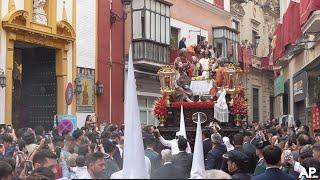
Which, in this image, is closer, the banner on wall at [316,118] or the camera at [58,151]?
the camera at [58,151]

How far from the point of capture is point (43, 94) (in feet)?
65.0

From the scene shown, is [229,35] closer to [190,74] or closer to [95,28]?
[95,28]

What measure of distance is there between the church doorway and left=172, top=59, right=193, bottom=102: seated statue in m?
5.35

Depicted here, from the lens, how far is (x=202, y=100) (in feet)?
52.9

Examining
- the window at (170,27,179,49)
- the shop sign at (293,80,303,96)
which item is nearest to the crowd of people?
the shop sign at (293,80,303,96)

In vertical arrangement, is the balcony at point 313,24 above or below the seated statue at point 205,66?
above

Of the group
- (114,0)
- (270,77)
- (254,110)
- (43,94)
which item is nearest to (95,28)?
(114,0)

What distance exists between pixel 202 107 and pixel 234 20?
71.6 ft

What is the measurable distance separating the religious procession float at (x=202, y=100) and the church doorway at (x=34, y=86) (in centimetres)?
539

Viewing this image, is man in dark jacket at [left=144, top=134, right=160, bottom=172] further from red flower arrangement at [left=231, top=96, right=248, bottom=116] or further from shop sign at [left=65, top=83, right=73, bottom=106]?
shop sign at [left=65, top=83, right=73, bottom=106]

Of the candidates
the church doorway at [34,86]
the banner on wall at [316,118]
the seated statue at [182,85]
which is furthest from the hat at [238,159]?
the church doorway at [34,86]

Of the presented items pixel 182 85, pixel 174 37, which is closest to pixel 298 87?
pixel 182 85

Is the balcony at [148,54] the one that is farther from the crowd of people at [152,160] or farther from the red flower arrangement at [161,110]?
the crowd of people at [152,160]

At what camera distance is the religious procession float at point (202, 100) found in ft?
49.8
